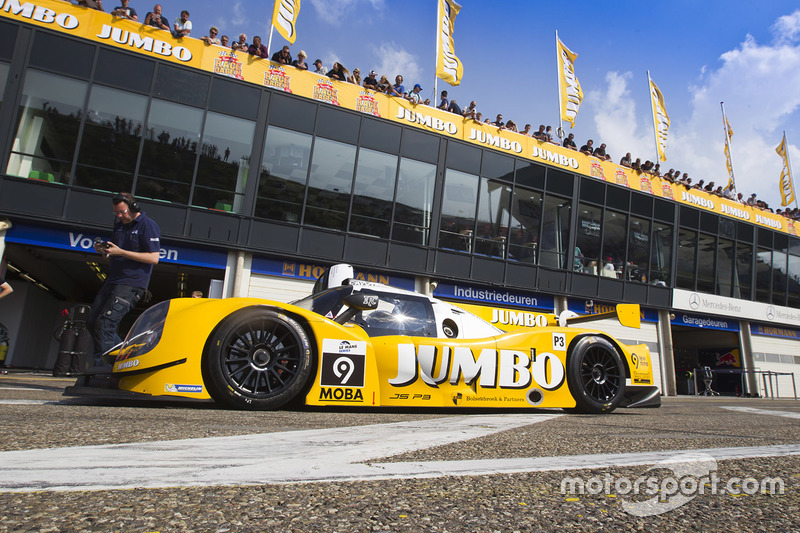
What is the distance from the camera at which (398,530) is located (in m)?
0.99

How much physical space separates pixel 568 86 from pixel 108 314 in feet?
66.2

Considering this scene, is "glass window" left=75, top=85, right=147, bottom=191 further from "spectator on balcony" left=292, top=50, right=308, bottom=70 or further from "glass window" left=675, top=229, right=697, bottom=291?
"glass window" left=675, top=229, right=697, bottom=291

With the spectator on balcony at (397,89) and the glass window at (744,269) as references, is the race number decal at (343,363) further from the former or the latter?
the glass window at (744,269)

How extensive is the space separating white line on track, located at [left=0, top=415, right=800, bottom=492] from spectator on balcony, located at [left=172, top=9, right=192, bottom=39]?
14.2 m

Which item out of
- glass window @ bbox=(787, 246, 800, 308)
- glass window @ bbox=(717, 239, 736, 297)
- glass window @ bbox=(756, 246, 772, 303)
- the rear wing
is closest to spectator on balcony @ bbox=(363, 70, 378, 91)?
the rear wing

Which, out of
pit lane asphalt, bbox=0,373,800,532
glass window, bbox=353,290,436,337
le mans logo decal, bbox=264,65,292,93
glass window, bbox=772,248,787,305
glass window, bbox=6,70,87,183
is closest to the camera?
pit lane asphalt, bbox=0,373,800,532

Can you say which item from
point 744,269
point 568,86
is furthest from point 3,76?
point 744,269

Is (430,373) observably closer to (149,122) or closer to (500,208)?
(149,122)

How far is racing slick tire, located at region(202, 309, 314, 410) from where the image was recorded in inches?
136

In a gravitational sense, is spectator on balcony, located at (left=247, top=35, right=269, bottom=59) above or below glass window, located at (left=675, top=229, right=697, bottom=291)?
above

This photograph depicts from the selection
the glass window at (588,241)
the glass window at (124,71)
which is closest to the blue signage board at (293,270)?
the glass window at (124,71)

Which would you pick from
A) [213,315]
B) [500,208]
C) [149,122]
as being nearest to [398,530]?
[213,315]

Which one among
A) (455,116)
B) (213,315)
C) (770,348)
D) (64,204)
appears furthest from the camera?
(770,348)

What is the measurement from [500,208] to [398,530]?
16842 mm
